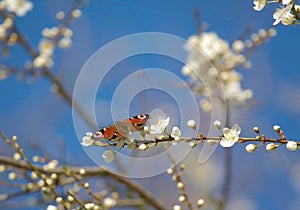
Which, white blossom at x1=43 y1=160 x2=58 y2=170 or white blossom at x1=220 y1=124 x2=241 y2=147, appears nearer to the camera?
white blossom at x1=220 y1=124 x2=241 y2=147

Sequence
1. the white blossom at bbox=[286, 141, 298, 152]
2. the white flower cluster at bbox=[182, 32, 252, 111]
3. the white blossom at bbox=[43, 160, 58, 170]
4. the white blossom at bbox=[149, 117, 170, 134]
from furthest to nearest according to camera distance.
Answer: the white flower cluster at bbox=[182, 32, 252, 111]
the white blossom at bbox=[43, 160, 58, 170]
the white blossom at bbox=[149, 117, 170, 134]
the white blossom at bbox=[286, 141, 298, 152]

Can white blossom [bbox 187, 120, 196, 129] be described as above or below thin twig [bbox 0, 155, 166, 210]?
below

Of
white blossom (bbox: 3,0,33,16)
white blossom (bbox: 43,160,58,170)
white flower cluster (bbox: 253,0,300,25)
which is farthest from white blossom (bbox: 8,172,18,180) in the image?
white flower cluster (bbox: 253,0,300,25)

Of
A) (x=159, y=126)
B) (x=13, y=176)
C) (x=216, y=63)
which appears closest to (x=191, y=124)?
(x=159, y=126)

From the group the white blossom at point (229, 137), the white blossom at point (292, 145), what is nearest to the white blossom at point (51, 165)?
the white blossom at point (229, 137)

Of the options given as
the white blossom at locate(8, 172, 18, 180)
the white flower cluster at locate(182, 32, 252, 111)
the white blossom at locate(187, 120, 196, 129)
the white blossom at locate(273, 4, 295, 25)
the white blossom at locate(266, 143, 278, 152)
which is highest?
the white flower cluster at locate(182, 32, 252, 111)

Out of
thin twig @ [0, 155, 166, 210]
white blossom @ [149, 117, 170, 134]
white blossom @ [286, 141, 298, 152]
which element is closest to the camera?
white blossom @ [286, 141, 298, 152]

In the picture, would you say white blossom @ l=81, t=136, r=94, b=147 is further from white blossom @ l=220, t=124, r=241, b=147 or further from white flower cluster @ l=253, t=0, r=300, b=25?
white flower cluster @ l=253, t=0, r=300, b=25

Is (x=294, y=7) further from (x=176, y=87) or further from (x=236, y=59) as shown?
(x=236, y=59)

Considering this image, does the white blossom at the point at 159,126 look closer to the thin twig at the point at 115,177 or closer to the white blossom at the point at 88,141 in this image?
the white blossom at the point at 88,141
